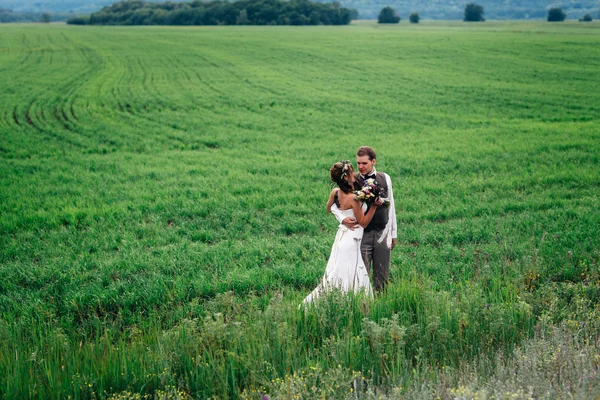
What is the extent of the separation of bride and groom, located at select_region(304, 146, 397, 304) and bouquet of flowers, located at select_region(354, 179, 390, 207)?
4 centimetres

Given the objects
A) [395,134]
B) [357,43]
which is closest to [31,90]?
[395,134]

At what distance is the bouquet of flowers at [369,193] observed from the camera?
20.3 feet

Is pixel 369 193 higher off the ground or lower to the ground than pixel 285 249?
higher

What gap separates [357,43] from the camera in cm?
6788

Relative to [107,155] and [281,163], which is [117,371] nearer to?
[281,163]

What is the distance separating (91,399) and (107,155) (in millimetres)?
15041

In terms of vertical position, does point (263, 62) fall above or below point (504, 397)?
above

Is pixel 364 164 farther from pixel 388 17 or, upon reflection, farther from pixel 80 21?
pixel 80 21

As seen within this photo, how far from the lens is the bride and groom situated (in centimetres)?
643

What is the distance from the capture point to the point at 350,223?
654cm

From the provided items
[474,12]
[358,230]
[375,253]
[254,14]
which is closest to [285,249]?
[375,253]

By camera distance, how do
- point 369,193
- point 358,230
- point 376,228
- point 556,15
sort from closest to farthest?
point 369,193 < point 358,230 < point 376,228 < point 556,15

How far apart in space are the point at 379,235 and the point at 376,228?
96 mm

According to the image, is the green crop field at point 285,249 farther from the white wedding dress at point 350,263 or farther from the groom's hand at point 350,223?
the groom's hand at point 350,223
